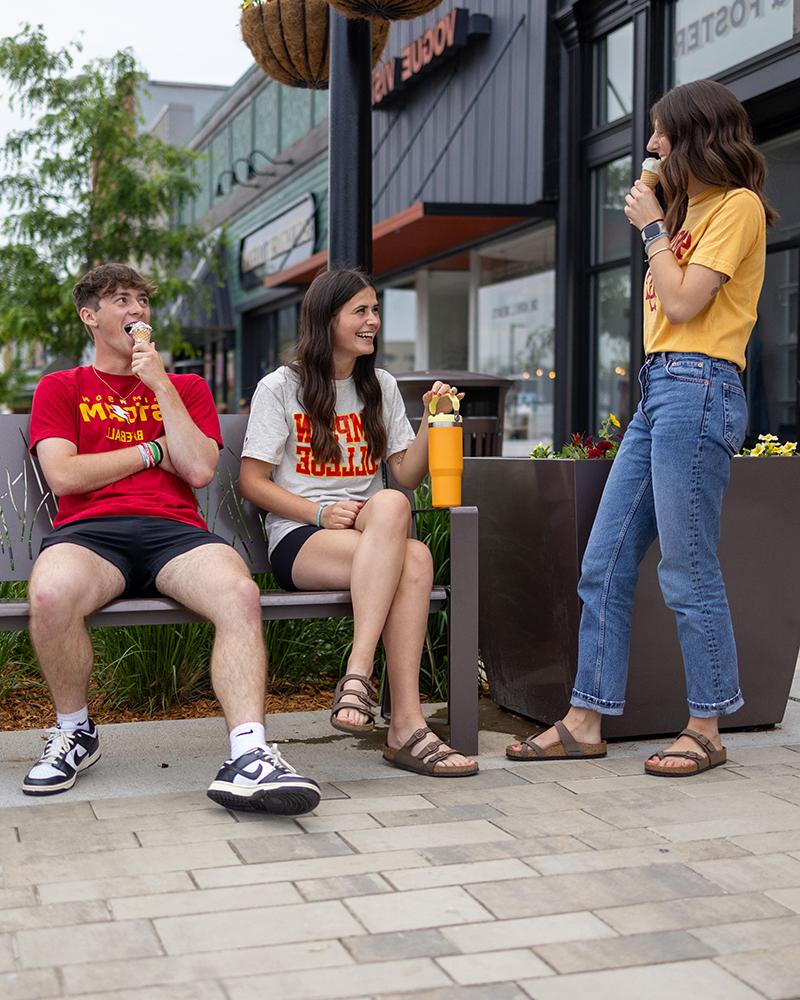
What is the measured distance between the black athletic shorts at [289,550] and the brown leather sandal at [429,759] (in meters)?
0.62

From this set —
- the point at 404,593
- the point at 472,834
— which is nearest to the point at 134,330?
the point at 404,593

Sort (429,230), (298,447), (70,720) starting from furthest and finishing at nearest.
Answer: (429,230)
(298,447)
(70,720)

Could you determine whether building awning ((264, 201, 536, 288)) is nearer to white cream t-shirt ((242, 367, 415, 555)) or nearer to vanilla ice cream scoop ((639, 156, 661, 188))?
white cream t-shirt ((242, 367, 415, 555))

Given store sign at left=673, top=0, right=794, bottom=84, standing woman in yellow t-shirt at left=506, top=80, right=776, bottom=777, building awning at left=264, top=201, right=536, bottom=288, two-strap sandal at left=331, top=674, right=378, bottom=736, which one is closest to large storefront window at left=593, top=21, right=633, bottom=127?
store sign at left=673, top=0, right=794, bottom=84

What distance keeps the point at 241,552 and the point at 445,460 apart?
88 cm

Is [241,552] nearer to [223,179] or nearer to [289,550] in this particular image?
[289,550]

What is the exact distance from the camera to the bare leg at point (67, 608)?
3613mm

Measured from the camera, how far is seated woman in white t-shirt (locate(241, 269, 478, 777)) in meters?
3.84

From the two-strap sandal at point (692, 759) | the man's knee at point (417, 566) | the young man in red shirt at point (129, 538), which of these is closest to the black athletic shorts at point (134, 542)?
the young man in red shirt at point (129, 538)

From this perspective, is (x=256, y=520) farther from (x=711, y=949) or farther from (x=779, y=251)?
(x=779, y=251)

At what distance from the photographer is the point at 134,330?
158 inches

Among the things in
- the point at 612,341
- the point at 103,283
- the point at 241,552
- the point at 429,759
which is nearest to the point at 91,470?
the point at 103,283

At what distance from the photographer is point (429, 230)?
42.4 feet

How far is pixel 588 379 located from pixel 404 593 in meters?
8.15
